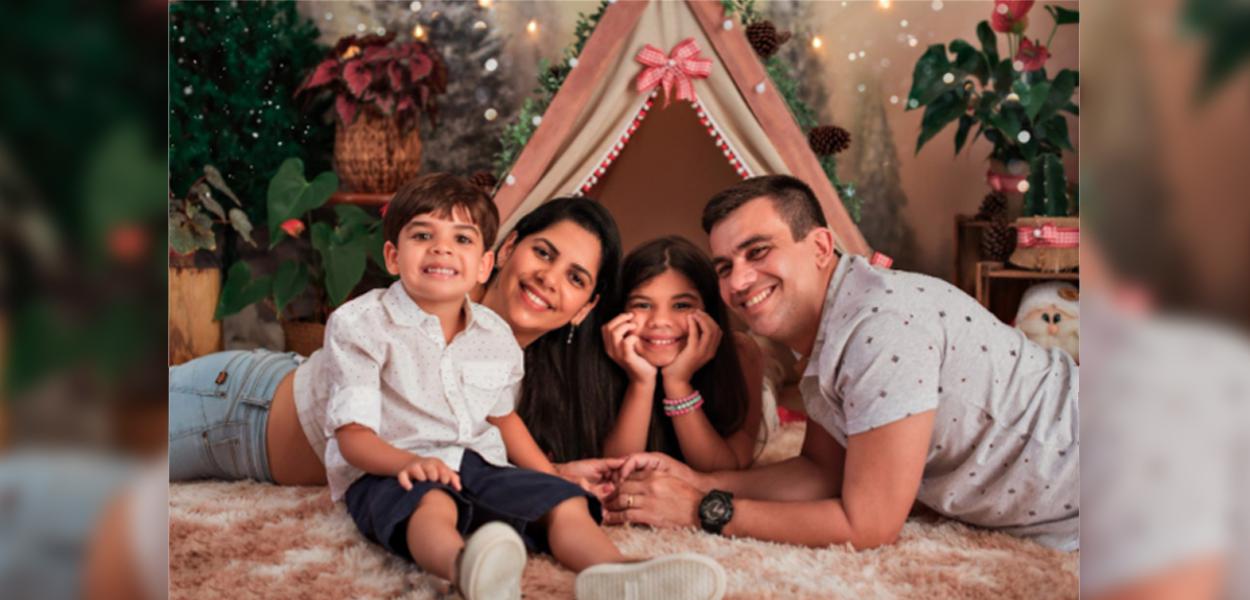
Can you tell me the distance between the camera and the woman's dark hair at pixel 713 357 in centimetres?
215

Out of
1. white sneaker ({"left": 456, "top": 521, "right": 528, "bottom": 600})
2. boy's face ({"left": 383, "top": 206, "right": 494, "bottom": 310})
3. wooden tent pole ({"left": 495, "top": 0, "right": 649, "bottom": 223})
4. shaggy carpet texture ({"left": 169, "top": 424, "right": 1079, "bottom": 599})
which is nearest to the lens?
white sneaker ({"left": 456, "top": 521, "right": 528, "bottom": 600})

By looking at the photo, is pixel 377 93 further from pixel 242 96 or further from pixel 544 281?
pixel 544 281

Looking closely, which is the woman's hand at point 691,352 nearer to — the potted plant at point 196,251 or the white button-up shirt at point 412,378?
the white button-up shirt at point 412,378

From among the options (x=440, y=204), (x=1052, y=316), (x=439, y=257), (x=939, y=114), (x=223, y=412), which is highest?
(x=939, y=114)

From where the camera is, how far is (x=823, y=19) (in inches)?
86.7

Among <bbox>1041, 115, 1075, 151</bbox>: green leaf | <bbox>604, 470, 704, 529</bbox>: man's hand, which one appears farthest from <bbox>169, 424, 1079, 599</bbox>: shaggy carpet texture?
<bbox>1041, 115, 1075, 151</bbox>: green leaf

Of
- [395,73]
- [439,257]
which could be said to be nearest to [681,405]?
[439,257]

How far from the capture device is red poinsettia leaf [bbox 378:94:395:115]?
2.24 m

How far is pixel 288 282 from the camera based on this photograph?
7.30ft

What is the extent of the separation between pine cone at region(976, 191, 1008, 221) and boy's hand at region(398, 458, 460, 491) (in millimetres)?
1185

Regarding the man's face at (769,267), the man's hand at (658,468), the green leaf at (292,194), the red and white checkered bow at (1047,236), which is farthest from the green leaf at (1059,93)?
the green leaf at (292,194)

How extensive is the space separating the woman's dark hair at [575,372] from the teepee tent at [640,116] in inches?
1.7

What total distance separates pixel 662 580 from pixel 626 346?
497 mm

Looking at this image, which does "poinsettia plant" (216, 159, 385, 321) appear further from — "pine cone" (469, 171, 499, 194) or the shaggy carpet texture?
the shaggy carpet texture
